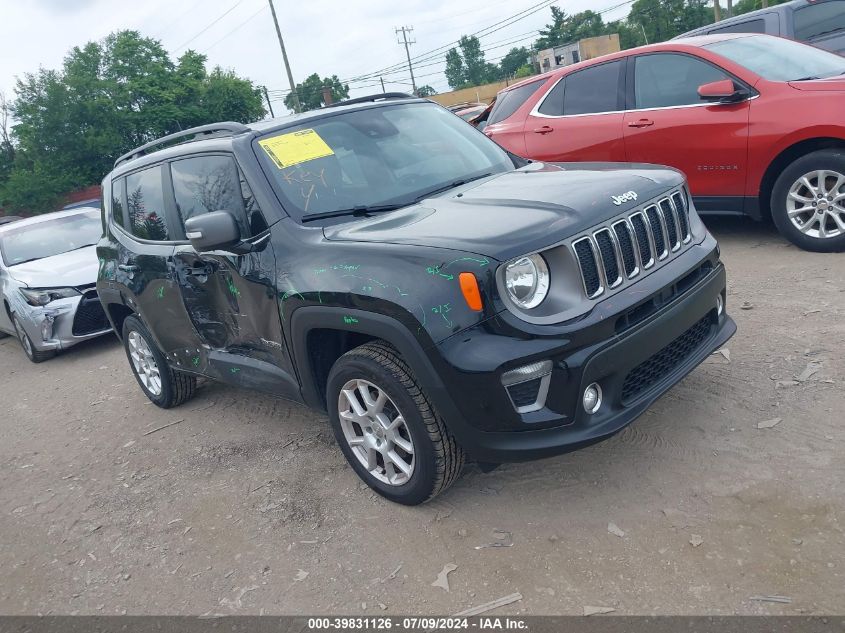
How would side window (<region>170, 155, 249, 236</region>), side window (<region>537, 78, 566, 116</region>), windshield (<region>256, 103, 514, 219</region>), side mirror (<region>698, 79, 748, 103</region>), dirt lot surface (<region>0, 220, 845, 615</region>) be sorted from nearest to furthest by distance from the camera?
dirt lot surface (<region>0, 220, 845, 615</region>)
windshield (<region>256, 103, 514, 219</region>)
side window (<region>170, 155, 249, 236</region>)
side mirror (<region>698, 79, 748, 103</region>)
side window (<region>537, 78, 566, 116</region>)

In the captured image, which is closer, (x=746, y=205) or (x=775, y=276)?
(x=775, y=276)

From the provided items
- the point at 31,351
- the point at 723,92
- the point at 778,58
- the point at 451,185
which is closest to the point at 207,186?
the point at 451,185

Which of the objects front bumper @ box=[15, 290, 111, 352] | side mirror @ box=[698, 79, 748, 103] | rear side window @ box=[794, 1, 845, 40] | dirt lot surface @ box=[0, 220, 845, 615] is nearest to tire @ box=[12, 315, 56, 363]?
front bumper @ box=[15, 290, 111, 352]

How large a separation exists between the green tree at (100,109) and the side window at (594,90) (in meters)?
35.4

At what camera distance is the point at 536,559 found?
2.86 m

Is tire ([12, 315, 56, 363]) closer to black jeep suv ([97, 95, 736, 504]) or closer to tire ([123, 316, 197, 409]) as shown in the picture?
tire ([123, 316, 197, 409])

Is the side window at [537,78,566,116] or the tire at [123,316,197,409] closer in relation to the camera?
the tire at [123,316,197,409]

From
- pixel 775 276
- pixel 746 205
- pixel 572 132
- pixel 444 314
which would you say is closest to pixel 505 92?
pixel 572 132

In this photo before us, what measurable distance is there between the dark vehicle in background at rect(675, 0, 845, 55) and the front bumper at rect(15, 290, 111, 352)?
7.51 metres

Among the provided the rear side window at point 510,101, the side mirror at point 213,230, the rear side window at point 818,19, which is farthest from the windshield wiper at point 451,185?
the rear side window at point 818,19

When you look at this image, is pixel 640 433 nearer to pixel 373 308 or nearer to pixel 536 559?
pixel 536 559

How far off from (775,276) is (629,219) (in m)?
2.91

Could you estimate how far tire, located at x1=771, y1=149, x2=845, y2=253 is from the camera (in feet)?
17.4

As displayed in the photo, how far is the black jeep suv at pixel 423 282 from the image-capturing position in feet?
9.02
